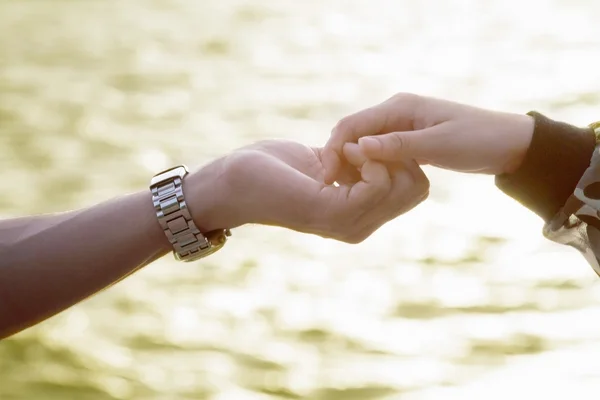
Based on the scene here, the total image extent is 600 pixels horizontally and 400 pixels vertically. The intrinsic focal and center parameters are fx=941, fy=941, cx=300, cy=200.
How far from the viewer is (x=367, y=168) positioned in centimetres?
116

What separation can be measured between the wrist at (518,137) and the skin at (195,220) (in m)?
0.12

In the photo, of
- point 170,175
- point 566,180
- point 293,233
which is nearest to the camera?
point 566,180

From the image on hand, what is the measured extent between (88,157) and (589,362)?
63.3 inches

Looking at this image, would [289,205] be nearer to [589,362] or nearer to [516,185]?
[516,185]

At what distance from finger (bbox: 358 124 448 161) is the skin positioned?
2cm

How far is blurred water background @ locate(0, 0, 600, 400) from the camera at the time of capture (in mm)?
1920

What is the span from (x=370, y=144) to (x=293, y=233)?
1324mm

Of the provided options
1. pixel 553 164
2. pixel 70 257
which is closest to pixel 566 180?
pixel 553 164

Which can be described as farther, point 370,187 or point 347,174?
point 347,174

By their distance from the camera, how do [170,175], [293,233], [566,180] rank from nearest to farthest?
[566,180] < [170,175] < [293,233]

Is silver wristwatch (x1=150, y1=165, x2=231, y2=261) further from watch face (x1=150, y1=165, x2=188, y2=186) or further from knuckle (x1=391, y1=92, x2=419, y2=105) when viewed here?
knuckle (x1=391, y1=92, x2=419, y2=105)

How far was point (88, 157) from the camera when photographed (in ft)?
9.29

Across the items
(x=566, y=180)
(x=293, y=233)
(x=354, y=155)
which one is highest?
(x=293, y=233)

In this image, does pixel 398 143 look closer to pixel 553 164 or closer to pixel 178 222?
pixel 553 164
